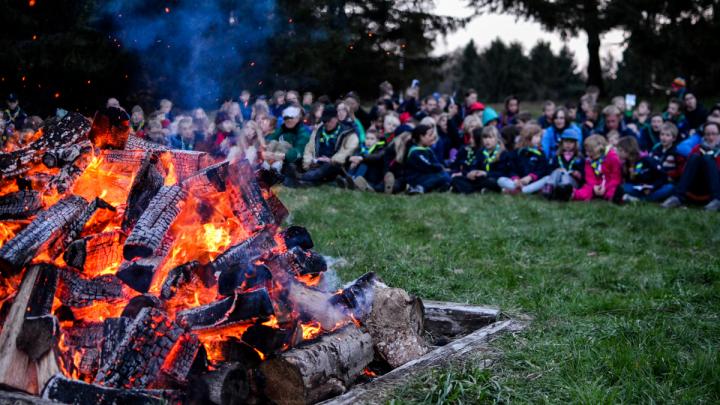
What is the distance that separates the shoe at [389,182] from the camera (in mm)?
12453

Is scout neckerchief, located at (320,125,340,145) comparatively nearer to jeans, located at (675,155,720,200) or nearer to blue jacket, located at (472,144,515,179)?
blue jacket, located at (472,144,515,179)

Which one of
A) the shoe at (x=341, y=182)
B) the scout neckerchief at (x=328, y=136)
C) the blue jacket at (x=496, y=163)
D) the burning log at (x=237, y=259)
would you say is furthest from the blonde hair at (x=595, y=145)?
the burning log at (x=237, y=259)

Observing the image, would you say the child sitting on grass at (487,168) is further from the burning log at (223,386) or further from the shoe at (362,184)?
the burning log at (223,386)

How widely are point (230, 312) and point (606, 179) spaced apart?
923cm

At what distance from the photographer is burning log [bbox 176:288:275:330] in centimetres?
357

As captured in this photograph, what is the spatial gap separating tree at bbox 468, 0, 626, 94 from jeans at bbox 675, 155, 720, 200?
16049 millimetres

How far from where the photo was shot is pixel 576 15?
28016 millimetres

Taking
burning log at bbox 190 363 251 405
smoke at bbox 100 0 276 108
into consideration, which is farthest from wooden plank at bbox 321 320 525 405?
smoke at bbox 100 0 276 108

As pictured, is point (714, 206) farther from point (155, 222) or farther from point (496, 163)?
point (155, 222)

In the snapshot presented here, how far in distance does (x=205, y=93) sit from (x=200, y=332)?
6.04m

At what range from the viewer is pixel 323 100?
16.0 metres

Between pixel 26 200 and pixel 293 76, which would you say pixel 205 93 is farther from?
pixel 293 76

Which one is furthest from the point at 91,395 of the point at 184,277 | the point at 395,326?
the point at 395,326

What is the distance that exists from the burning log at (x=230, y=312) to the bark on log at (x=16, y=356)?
762mm
